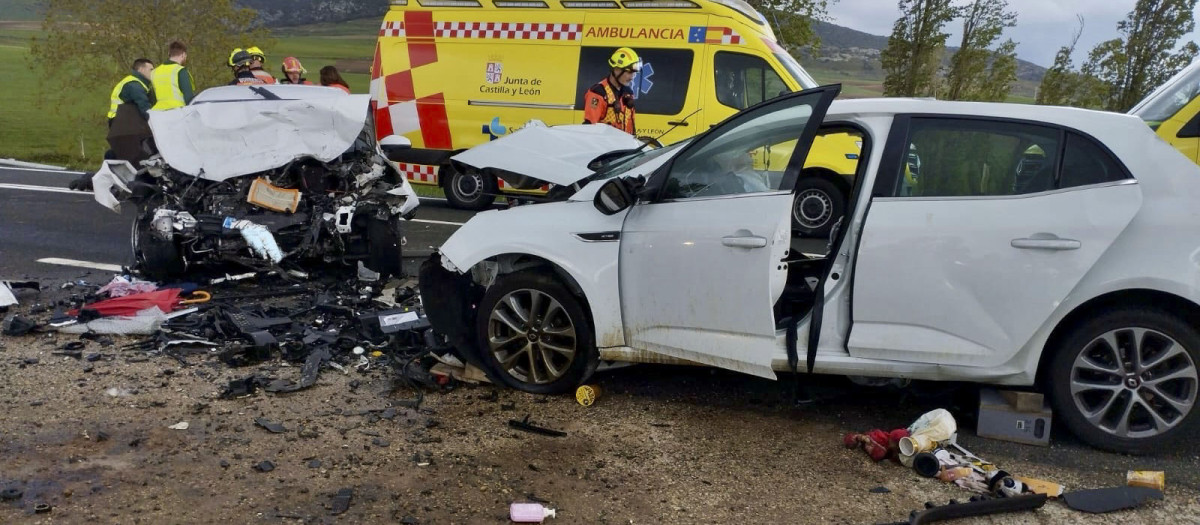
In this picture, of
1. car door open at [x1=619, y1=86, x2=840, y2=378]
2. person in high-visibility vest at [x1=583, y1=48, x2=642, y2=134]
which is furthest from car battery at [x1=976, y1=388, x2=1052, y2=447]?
person in high-visibility vest at [x1=583, y1=48, x2=642, y2=134]

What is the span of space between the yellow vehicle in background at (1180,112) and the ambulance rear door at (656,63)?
4.95m

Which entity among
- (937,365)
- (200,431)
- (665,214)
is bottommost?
(200,431)

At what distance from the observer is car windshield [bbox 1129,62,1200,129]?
6509 mm

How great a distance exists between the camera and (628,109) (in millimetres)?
7906

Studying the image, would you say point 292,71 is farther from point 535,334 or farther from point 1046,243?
point 1046,243

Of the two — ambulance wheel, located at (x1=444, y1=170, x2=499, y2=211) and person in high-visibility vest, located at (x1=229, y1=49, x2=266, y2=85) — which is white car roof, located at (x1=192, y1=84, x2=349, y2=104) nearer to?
person in high-visibility vest, located at (x1=229, y1=49, x2=266, y2=85)

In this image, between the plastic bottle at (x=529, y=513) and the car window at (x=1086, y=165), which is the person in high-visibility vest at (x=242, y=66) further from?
the car window at (x=1086, y=165)

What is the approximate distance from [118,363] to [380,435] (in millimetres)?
2047

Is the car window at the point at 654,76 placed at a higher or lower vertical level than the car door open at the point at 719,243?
higher

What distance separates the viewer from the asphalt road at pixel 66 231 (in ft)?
25.5

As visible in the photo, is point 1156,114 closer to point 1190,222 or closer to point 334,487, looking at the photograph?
point 1190,222

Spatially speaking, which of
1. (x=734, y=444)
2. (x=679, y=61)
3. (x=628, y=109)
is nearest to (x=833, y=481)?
(x=734, y=444)

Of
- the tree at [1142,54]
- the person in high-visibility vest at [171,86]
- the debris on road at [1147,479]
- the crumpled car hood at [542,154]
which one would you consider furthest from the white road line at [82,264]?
the tree at [1142,54]

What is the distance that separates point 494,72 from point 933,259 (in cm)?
826
